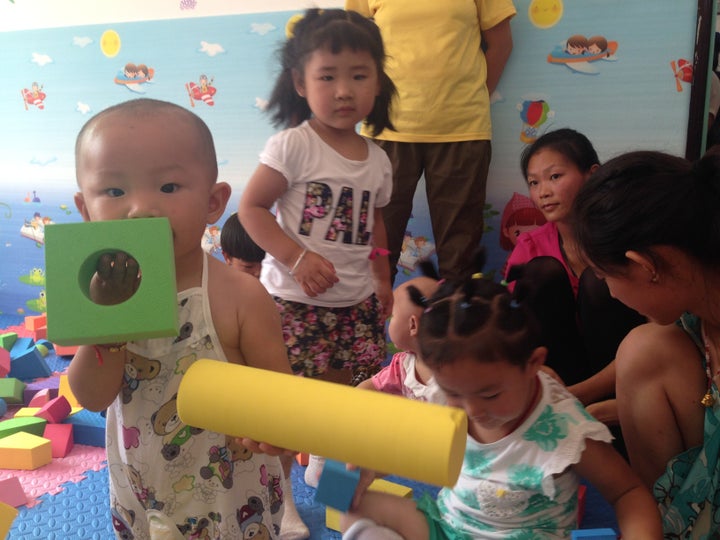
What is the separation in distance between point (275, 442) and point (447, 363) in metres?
0.27

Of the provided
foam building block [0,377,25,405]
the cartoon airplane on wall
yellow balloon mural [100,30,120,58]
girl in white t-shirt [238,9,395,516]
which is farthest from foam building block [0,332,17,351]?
the cartoon airplane on wall

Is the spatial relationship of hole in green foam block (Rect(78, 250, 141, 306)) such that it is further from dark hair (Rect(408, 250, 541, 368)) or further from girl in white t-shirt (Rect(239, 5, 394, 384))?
girl in white t-shirt (Rect(239, 5, 394, 384))

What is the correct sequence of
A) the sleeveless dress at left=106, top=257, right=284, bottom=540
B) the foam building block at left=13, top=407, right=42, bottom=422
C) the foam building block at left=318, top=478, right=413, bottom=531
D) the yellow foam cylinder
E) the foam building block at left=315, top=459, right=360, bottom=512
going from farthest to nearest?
the foam building block at left=13, top=407, right=42, bottom=422, the foam building block at left=318, top=478, right=413, bottom=531, the sleeveless dress at left=106, top=257, right=284, bottom=540, the foam building block at left=315, top=459, right=360, bottom=512, the yellow foam cylinder

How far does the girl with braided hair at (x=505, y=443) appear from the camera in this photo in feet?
2.52

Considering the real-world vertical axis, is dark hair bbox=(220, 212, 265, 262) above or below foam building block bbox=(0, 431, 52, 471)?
above

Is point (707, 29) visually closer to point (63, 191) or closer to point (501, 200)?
point (501, 200)

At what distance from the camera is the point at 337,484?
630 mm

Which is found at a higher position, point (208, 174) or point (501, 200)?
point (208, 174)

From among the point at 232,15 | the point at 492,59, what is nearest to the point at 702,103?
the point at 492,59

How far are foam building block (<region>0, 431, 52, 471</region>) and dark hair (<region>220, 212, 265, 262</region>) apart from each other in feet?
2.06

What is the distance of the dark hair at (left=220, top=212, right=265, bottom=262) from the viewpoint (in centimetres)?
171

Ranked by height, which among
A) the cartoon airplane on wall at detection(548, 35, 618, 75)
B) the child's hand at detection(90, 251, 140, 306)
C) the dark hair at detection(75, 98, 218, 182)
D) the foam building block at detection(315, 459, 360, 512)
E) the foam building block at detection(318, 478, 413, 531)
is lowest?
the foam building block at detection(318, 478, 413, 531)

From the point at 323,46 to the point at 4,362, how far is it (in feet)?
4.25

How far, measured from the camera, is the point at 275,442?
0.56 meters
